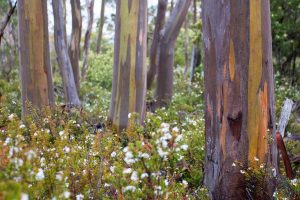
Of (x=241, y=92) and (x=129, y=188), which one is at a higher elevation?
(x=241, y=92)

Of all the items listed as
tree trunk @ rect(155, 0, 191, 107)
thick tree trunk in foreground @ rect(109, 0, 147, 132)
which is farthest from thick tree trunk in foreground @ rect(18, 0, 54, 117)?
tree trunk @ rect(155, 0, 191, 107)

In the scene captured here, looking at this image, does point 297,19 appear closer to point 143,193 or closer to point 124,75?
point 124,75

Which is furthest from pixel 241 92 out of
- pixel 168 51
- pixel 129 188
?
pixel 168 51

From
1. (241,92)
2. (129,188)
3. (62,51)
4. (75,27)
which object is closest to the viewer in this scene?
(129,188)

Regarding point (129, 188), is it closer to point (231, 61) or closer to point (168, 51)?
point (231, 61)

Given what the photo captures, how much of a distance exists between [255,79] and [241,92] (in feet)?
0.51

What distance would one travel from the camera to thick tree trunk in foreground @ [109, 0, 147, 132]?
6773 millimetres

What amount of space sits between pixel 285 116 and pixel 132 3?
2.88 metres

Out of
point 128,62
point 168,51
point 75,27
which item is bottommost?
point 128,62

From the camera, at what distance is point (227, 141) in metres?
3.54

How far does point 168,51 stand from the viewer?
1089 centimetres

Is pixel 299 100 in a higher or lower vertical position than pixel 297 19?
lower

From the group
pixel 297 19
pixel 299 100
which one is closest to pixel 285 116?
pixel 299 100

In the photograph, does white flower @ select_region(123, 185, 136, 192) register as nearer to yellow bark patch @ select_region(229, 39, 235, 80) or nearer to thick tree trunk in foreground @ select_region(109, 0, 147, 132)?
yellow bark patch @ select_region(229, 39, 235, 80)
